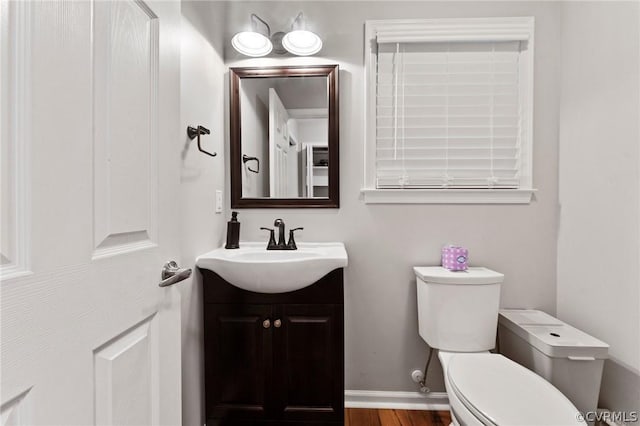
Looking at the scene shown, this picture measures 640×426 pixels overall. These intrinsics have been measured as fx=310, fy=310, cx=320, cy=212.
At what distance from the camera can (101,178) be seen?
1.75 feet

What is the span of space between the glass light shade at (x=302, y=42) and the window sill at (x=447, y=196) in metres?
0.81

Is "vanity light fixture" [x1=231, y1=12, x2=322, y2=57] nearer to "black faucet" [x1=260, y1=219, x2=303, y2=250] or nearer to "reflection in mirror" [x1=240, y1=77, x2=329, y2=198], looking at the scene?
"reflection in mirror" [x1=240, y1=77, x2=329, y2=198]

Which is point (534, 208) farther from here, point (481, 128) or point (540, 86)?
point (540, 86)

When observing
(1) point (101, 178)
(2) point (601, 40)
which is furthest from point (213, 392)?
(2) point (601, 40)

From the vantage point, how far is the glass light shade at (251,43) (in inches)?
65.1

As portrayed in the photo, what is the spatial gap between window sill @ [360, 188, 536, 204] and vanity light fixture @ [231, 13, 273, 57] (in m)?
0.94

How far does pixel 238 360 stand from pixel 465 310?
1.08 metres

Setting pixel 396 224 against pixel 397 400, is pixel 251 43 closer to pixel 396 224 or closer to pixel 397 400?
pixel 396 224

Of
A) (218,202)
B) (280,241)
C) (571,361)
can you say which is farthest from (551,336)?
(218,202)

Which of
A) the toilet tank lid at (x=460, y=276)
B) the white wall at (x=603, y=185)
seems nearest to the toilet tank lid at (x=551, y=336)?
the white wall at (x=603, y=185)

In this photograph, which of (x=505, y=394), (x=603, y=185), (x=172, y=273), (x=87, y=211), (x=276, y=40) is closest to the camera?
(x=87, y=211)

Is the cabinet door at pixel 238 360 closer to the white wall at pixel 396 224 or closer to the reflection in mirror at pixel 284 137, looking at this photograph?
the white wall at pixel 396 224

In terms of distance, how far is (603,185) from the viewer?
1.40 metres

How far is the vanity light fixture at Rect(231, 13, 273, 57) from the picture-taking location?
1.65 m
